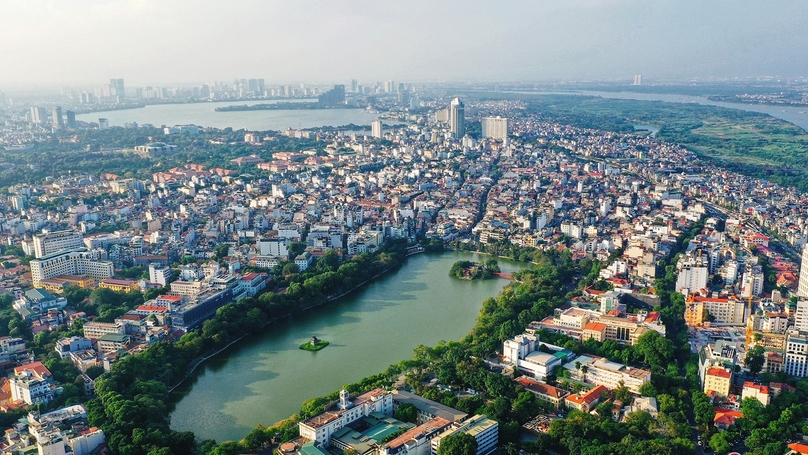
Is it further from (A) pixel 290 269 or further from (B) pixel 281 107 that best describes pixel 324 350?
(B) pixel 281 107

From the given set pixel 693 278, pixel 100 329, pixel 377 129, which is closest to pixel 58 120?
pixel 377 129

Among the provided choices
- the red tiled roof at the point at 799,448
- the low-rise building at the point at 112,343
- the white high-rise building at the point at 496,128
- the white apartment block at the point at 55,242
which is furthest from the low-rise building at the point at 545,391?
the white high-rise building at the point at 496,128

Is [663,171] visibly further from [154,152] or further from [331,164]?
[154,152]

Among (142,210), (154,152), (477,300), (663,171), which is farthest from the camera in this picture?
(154,152)

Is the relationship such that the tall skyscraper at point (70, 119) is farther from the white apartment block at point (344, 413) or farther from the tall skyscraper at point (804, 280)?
the tall skyscraper at point (804, 280)

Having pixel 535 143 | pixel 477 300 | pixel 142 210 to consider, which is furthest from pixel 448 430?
pixel 535 143
